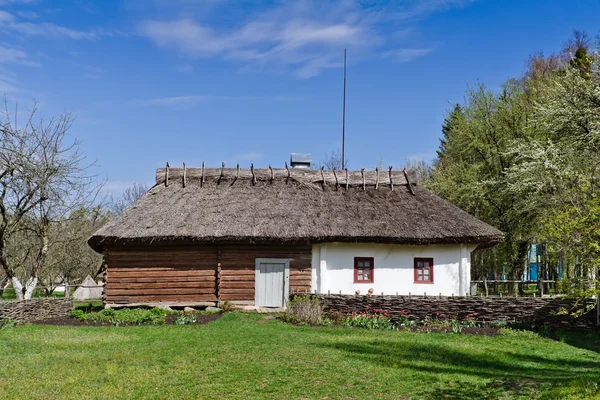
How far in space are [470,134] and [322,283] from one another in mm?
14743

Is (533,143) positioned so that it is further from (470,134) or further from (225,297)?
(225,297)

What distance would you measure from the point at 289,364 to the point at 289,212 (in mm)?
12011

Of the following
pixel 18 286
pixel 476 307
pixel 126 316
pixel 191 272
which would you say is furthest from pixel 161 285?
pixel 476 307

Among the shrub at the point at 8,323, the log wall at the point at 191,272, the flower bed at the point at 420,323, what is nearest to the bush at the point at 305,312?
the flower bed at the point at 420,323

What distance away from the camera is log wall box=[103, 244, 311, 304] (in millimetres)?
22047

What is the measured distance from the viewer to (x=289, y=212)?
23203mm

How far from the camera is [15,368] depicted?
11414 mm

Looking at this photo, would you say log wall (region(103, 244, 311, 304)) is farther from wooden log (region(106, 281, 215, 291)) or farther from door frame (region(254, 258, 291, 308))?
door frame (region(254, 258, 291, 308))

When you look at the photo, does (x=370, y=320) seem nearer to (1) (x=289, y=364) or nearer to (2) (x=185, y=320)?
(2) (x=185, y=320)

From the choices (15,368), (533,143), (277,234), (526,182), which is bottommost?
(15,368)

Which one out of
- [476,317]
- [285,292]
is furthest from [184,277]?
[476,317]

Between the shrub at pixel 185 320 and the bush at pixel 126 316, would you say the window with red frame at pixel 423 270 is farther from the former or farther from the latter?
the bush at pixel 126 316

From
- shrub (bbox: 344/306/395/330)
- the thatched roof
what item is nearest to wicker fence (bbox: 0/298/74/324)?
the thatched roof

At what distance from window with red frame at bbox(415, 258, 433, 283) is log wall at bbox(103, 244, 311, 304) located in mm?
4237
